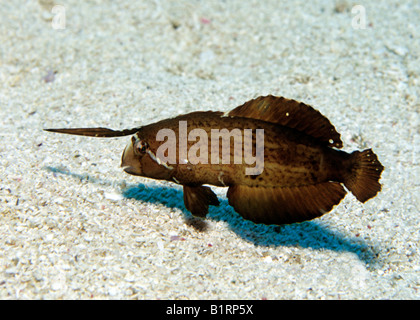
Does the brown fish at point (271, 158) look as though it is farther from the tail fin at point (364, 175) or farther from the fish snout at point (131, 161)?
the fish snout at point (131, 161)

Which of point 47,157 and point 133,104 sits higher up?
point 133,104

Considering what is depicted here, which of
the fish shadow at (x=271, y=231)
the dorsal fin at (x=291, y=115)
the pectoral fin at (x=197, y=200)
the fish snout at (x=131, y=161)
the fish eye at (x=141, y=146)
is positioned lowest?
the fish shadow at (x=271, y=231)

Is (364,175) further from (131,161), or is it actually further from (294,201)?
(131,161)

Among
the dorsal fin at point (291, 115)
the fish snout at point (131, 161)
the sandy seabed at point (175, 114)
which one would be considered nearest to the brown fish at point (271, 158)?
the dorsal fin at point (291, 115)

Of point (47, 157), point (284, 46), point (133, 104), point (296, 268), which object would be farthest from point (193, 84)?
point (296, 268)
